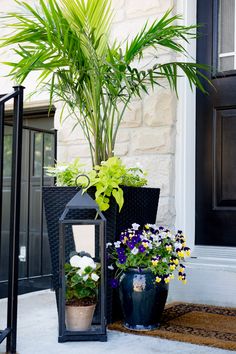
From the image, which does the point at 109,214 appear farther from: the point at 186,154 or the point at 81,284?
the point at 186,154

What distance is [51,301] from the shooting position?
109 inches

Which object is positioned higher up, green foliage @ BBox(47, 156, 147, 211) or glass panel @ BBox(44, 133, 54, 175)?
glass panel @ BBox(44, 133, 54, 175)

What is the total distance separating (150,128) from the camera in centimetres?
289

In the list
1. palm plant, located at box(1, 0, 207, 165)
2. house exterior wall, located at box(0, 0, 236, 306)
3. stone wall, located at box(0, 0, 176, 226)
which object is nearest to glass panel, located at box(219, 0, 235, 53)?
house exterior wall, located at box(0, 0, 236, 306)

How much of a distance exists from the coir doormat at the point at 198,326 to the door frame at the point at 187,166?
335mm

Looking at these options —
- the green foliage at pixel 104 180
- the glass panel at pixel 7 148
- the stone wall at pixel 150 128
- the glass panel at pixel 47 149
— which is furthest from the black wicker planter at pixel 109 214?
the glass panel at pixel 7 148

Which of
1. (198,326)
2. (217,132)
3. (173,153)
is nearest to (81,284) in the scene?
(198,326)

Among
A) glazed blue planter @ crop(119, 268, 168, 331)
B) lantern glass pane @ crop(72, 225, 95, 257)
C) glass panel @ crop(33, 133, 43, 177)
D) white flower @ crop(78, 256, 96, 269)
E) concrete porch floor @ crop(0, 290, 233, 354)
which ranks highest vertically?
glass panel @ crop(33, 133, 43, 177)

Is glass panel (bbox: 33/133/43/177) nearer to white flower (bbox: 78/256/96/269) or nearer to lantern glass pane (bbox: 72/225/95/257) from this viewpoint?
lantern glass pane (bbox: 72/225/95/257)

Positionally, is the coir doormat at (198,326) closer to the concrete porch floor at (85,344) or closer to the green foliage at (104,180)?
the concrete porch floor at (85,344)

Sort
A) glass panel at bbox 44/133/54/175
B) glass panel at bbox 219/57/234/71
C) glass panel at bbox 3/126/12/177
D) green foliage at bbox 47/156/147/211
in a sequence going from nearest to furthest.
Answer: green foliage at bbox 47/156/147/211
glass panel at bbox 219/57/234/71
glass panel at bbox 44/133/54/175
glass panel at bbox 3/126/12/177

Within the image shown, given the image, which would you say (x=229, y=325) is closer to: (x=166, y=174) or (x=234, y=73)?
(x=166, y=174)

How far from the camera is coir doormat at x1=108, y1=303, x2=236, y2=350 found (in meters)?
1.99

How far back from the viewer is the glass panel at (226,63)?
2891 mm
